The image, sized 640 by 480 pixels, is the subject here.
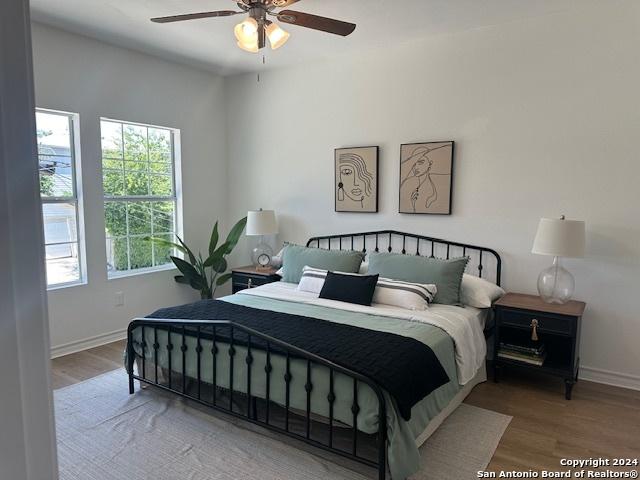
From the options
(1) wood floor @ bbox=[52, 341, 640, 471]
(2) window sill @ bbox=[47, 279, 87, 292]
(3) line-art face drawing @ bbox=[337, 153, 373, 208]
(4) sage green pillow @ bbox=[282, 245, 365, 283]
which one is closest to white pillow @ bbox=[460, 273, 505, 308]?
(1) wood floor @ bbox=[52, 341, 640, 471]

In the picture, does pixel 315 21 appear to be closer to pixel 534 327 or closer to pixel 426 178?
pixel 426 178

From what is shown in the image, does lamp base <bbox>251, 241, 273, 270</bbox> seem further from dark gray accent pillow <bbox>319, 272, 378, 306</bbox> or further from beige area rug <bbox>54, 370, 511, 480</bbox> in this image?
beige area rug <bbox>54, 370, 511, 480</bbox>

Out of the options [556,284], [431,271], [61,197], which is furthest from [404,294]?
[61,197]

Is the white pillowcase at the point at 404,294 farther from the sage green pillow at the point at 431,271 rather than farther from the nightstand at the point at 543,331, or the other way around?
the nightstand at the point at 543,331

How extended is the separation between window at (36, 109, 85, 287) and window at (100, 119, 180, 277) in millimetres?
294

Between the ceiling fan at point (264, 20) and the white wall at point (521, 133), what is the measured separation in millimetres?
1451

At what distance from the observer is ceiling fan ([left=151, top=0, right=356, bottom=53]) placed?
265 centimetres

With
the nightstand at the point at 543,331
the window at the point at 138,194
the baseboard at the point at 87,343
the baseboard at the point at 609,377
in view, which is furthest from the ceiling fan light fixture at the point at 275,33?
the baseboard at the point at 609,377

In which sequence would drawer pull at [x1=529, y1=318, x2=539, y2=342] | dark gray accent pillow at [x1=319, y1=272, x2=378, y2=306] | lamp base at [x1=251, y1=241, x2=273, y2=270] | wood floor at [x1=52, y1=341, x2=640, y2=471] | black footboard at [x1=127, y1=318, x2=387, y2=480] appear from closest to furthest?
black footboard at [x1=127, y1=318, x2=387, y2=480] < wood floor at [x1=52, y1=341, x2=640, y2=471] < drawer pull at [x1=529, y1=318, x2=539, y2=342] < dark gray accent pillow at [x1=319, y1=272, x2=378, y2=306] < lamp base at [x1=251, y1=241, x2=273, y2=270]

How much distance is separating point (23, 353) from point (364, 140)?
13.5 ft

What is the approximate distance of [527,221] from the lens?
359 cm

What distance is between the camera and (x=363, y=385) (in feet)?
7.20

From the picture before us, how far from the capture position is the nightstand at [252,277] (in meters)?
4.48

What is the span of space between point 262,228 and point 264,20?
2.29m
